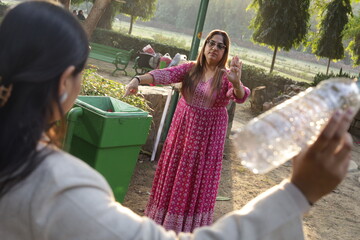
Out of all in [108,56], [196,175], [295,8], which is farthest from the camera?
[295,8]

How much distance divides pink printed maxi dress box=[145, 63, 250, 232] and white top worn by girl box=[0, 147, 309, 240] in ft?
10.6

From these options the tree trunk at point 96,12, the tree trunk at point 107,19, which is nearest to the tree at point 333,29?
the tree trunk at point 96,12

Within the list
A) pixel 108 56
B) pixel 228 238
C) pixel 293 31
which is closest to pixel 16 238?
pixel 228 238

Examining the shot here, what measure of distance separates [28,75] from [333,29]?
22.2m

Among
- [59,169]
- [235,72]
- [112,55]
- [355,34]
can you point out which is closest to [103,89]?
[235,72]

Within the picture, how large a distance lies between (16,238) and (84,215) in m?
0.20

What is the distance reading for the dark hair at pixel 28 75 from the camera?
3.34ft

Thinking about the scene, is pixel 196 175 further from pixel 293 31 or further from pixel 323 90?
pixel 293 31

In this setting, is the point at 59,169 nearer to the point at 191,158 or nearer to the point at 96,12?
the point at 191,158

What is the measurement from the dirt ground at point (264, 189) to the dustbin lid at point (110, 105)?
132 centimetres

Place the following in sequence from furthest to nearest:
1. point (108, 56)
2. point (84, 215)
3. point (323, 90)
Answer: point (108, 56)
point (323, 90)
point (84, 215)

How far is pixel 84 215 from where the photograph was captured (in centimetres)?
101

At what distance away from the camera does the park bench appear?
17.0m

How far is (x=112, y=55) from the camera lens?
17953 millimetres
